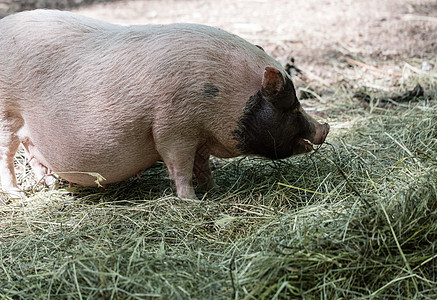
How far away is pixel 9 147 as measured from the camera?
3525 millimetres

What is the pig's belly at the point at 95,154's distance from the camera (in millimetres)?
3191

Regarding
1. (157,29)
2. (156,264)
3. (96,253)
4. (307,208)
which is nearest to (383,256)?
(307,208)

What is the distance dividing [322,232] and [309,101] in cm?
293

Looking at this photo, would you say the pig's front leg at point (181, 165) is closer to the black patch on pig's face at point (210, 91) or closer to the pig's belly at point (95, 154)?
the pig's belly at point (95, 154)

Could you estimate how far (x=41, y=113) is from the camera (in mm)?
3252

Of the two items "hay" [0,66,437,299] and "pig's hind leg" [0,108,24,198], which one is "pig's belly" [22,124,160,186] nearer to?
"pig's hind leg" [0,108,24,198]

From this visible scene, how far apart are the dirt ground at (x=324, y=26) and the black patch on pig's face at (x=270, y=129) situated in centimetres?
249

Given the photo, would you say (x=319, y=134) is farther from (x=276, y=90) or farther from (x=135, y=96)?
(x=135, y=96)

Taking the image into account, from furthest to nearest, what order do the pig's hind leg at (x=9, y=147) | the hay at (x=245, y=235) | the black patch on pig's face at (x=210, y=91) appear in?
the pig's hind leg at (x=9, y=147) < the black patch on pig's face at (x=210, y=91) < the hay at (x=245, y=235)

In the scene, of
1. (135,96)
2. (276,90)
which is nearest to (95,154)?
(135,96)

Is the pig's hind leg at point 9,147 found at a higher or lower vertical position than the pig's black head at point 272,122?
lower

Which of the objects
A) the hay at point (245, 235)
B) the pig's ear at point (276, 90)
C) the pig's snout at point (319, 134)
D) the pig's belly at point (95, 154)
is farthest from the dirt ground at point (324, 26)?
the pig's belly at point (95, 154)

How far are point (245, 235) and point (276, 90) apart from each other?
909 mm

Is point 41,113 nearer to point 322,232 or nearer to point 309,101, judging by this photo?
point 322,232
